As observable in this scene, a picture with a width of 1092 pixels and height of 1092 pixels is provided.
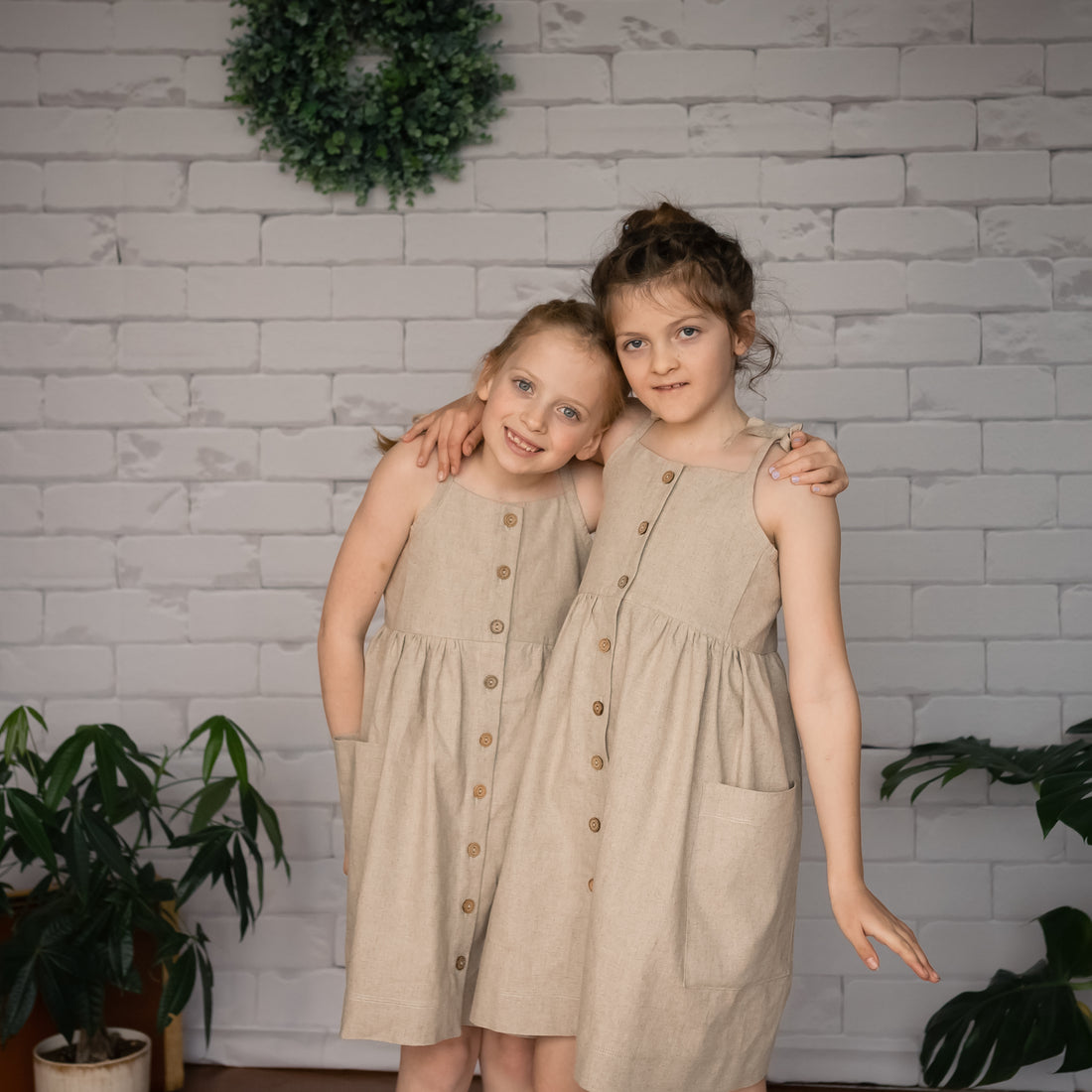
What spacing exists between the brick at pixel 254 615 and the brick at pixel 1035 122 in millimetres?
1591

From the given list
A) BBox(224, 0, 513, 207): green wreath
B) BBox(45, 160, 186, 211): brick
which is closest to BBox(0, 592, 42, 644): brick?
BBox(45, 160, 186, 211): brick

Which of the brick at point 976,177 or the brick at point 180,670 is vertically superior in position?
the brick at point 976,177

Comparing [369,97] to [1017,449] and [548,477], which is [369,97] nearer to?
[548,477]

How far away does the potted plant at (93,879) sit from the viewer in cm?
176

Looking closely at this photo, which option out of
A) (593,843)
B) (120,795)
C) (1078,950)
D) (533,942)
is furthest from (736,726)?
(120,795)

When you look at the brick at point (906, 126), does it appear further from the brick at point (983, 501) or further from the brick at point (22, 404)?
the brick at point (22, 404)

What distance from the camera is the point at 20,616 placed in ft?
7.43

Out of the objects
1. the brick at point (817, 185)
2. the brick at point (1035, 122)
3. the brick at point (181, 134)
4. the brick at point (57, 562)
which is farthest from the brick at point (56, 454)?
the brick at point (1035, 122)

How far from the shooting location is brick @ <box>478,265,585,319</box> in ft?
7.25

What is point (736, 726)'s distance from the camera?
1289 millimetres

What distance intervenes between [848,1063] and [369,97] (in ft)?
6.86

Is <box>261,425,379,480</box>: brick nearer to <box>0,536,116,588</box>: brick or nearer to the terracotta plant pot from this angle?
<box>0,536,116,588</box>: brick

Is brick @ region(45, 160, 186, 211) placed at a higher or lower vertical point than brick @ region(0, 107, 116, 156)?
lower

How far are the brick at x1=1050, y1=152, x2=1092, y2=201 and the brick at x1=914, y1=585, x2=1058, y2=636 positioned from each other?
75 centimetres
